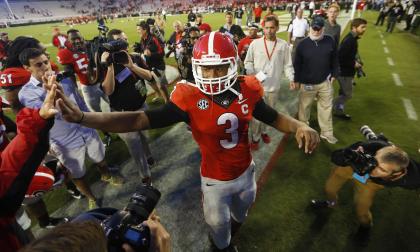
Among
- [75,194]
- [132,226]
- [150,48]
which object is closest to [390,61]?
[150,48]

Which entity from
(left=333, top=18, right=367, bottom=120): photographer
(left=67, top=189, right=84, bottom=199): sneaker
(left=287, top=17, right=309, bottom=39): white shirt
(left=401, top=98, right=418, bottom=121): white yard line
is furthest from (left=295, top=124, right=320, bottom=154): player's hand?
(left=287, top=17, right=309, bottom=39): white shirt

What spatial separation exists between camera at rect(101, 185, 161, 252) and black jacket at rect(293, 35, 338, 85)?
4.48 m

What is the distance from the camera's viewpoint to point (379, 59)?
11.1m

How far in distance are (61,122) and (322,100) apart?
4.83 m

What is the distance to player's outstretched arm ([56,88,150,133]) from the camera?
1.77 meters

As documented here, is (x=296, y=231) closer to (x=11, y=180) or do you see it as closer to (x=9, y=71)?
(x=11, y=180)

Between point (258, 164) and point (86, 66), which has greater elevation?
point (86, 66)

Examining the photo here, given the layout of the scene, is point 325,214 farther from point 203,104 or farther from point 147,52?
point 147,52

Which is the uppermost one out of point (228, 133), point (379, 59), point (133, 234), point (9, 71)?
point (9, 71)

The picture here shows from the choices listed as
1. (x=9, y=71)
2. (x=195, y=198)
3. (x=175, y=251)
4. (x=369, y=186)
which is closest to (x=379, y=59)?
(x=369, y=186)

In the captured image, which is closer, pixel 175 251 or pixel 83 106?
pixel 175 251

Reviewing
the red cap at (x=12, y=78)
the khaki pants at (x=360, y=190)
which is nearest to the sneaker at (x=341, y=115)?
the khaki pants at (x=360, y=190)

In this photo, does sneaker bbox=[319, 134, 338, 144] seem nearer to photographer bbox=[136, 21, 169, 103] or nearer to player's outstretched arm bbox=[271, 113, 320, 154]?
player's outstretched arm bbox=[271, 113, 320, 154]

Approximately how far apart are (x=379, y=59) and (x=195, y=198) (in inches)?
454
